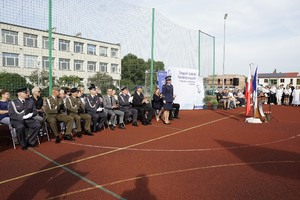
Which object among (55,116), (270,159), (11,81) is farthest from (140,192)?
(11,81)

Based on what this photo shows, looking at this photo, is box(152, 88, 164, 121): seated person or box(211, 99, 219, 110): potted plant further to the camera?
box(211, 99, 219, 110): potted plant

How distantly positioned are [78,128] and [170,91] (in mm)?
3923

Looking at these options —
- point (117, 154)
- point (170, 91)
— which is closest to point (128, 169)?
point (117, 154)

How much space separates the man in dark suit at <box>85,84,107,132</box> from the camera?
310 inches

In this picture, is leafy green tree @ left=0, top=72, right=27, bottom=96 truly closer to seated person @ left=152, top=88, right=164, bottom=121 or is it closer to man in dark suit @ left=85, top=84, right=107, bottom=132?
man in dark suit @ left=85, top=84, right=107, bottom=132

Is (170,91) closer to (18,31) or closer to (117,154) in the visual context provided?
(117,154)

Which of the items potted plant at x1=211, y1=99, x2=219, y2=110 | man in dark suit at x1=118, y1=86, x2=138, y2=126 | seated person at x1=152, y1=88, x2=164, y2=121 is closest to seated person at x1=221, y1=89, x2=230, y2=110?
potted plant at x1=211, y1=99, x2=219, y2=110

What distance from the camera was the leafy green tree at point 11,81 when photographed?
24.5ft

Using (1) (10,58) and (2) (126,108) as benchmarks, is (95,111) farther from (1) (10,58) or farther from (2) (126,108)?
(1) (10,58)

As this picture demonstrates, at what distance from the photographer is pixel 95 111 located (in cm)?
798

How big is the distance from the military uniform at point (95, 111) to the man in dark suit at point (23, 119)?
1866 millimetres

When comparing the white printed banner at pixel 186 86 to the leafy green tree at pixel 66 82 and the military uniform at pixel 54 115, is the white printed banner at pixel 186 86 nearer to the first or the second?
the leafy green tree at pixel 66 82

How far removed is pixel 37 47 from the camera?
10203mm

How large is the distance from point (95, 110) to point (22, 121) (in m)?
2.34
